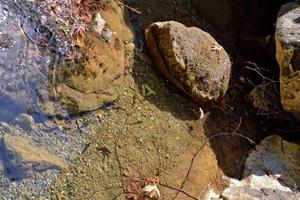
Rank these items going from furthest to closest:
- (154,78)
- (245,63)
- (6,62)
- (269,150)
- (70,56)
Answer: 1. (245,63)
2. (269,150)
3. (154,78)
4. (70,56)
5. (6,62)

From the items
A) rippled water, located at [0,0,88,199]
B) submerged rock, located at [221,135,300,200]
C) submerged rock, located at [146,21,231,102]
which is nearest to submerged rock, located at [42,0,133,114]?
rippled water, located at [0,0,88,199]

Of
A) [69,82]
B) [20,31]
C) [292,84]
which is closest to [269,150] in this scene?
[292,84]

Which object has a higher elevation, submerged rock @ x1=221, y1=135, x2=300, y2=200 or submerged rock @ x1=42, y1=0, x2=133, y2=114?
submerged rock @ x1=42, y1=0, x2=133, y2=114

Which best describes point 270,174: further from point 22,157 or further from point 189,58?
point 22,157

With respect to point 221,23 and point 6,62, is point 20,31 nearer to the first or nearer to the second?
point 6,62

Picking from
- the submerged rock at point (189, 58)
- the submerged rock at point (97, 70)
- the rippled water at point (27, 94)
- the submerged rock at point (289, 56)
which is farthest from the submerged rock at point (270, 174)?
the rippled water at point (27, 94)

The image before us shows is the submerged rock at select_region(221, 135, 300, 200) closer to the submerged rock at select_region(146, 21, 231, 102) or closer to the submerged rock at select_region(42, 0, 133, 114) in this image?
the submerged rock at select_region(146, 21, 231, 102)

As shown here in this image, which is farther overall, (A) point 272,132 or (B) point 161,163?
(A) point 272,132
